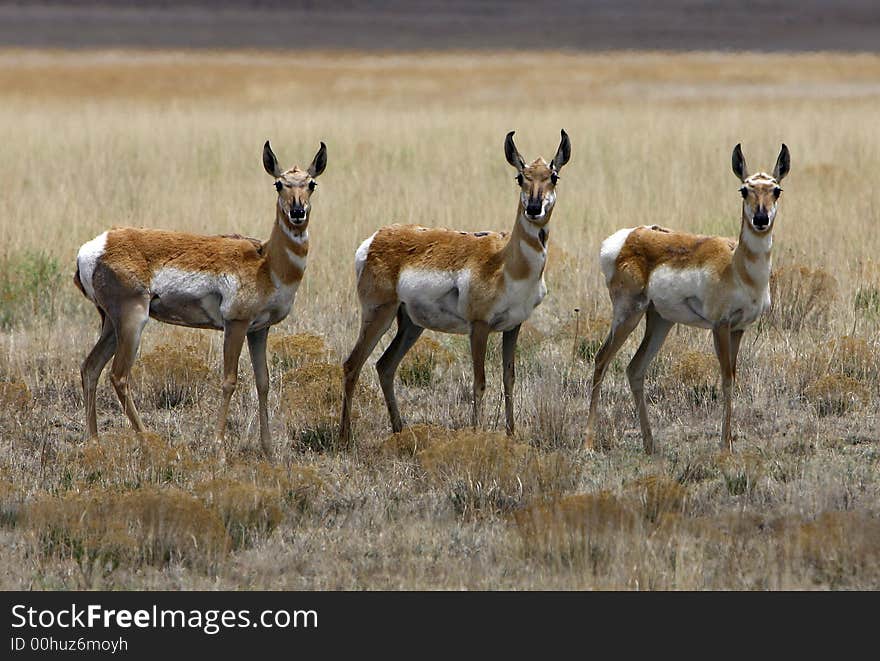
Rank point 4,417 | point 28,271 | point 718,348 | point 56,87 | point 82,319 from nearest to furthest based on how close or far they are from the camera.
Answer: point 718,348 < point 4,417 < point 82,319 < point 28,271 < point 56,87

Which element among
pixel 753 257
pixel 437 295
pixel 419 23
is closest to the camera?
pixel 753 257

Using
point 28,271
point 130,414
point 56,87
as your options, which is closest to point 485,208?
point 28,271

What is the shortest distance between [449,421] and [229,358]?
164cm

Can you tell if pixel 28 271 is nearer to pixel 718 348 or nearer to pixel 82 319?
pixel 82 319

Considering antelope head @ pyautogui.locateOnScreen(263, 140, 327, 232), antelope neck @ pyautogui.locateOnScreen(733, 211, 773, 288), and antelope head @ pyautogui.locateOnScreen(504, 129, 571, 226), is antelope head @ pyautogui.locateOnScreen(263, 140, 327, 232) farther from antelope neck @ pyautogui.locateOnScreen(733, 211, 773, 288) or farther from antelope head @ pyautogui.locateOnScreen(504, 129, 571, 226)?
antelope neck @ pyautogui.locateOnScreen(733, 211, 773, 288)

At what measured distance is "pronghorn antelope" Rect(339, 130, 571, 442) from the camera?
790 cm

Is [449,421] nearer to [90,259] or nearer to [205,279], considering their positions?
[205,279]

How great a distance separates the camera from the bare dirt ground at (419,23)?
194ft

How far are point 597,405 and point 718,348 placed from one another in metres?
1.12

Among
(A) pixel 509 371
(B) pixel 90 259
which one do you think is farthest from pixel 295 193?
(A) pixel 509 371

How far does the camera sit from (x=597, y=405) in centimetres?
870

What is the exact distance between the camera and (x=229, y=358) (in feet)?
25.9

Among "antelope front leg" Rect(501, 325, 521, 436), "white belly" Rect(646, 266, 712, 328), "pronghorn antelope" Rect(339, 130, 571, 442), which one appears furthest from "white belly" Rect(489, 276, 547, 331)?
"white belly" Rect(646, 266, 712, 328)

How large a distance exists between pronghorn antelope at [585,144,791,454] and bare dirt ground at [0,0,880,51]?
4263 cm
